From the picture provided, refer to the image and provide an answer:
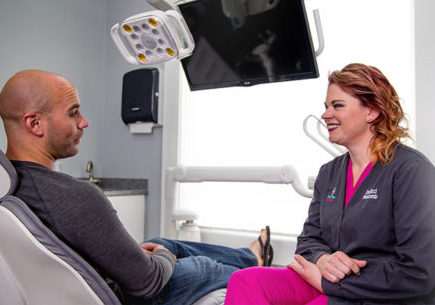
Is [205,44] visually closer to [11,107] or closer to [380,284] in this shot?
[11,107]

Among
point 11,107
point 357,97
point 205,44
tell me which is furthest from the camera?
point 205,44

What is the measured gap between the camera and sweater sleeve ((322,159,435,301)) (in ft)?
3.60

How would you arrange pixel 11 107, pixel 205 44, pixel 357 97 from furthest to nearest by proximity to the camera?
→ 1. pixel 205 44
2. pixel 357 97
3. pixel 11 107

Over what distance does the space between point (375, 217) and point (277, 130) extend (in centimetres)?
135

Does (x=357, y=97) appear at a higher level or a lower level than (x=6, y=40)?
lower

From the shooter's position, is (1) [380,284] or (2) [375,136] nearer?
(1) [380,284]

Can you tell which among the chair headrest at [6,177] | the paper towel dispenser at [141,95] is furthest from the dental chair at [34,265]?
the paper towel dispenser at [141,95]

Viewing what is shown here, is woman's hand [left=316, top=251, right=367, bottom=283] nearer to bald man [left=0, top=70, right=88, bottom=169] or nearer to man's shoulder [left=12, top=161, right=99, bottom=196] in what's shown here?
man's shoulder [left=12, top=161, right=99, bottom=196]

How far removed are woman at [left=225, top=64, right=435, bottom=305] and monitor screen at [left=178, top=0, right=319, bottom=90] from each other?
61 centimetres

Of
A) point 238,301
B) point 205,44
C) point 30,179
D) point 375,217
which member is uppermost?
point 205,44

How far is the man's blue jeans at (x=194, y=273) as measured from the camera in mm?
1437

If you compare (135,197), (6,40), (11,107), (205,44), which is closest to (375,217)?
(11,107)

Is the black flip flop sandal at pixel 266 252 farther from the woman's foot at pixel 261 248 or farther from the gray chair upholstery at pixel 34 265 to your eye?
the gray chair upholstery at pixel 34 265

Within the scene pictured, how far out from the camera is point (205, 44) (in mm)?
2229
